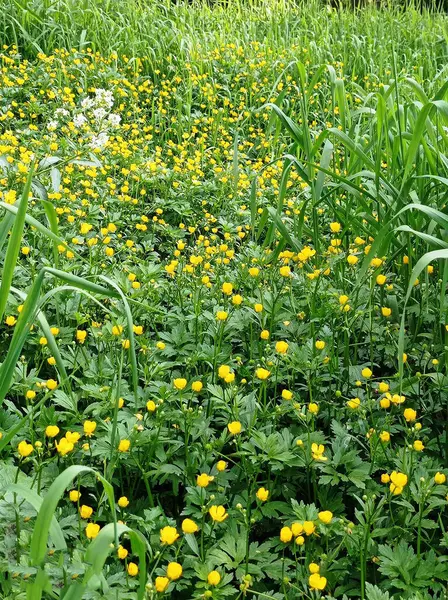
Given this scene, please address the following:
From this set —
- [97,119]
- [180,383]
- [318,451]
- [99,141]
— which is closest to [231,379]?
[180,383]

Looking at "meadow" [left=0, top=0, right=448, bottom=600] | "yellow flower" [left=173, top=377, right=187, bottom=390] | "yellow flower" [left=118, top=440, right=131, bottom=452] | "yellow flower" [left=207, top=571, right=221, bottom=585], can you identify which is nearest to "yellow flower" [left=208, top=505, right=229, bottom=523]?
"meadow" [left=0, top=0, right=448, bottom=600]

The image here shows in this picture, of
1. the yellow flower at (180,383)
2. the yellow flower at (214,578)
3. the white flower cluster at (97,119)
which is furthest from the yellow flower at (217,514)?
the white flower cluster at (97,119)

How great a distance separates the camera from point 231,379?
1510 millimetres

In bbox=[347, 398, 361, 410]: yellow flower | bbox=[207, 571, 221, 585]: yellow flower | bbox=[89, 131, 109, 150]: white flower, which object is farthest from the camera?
bbox=[89, 131, 109, 150]: white flower

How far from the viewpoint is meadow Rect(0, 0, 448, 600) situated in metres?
1.19

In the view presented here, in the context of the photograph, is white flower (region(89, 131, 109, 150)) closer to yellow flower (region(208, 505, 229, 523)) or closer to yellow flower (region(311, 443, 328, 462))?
yellow flower (region(311, 443, 328, 462))

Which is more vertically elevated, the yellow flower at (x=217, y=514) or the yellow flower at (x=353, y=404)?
the yellow flower at (x=217, y=514)

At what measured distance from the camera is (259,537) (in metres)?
1.47

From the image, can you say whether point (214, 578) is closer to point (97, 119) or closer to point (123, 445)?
point (123, 445)

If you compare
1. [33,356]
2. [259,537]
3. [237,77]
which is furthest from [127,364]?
[237,77]

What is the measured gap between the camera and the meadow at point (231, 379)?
119 centimetres

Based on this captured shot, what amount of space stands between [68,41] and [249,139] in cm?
160

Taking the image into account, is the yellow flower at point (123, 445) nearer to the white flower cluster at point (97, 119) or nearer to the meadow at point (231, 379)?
the meadow at point (231, 379)

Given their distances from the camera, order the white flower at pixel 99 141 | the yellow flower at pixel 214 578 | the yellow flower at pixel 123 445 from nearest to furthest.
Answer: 1. the yellow flower at pixel 214 578
2. the yellow flower at pixel 123 445
3. the white flower at pixel 99 141
